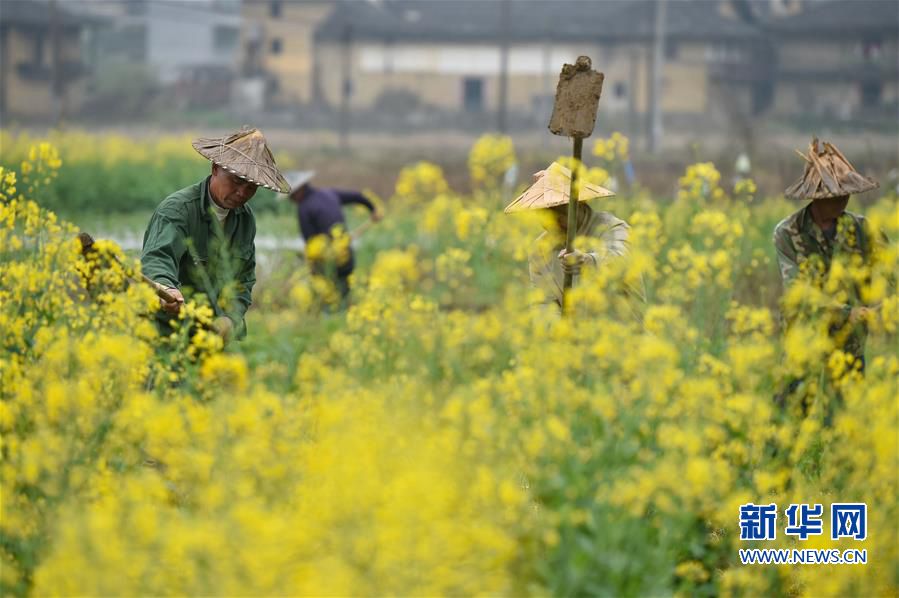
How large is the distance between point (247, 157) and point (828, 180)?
8.84ft

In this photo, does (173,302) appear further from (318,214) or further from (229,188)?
(318,214)

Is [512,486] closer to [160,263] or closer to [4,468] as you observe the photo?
[4,468]

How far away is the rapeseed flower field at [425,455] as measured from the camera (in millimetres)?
3365

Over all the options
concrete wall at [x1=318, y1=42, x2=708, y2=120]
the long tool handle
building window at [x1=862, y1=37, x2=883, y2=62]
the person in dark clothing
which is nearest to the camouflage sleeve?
the long tool handle

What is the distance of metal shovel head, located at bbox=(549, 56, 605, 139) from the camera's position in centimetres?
554

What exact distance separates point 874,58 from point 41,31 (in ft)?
76.6

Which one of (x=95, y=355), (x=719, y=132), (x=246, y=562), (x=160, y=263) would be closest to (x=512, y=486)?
(x=246, y=562)

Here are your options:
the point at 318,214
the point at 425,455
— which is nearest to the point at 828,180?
the point at 425,455

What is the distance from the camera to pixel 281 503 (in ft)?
12.4

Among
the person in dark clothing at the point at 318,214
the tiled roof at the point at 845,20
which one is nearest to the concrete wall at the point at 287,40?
the tiled roof at the point at 845,20

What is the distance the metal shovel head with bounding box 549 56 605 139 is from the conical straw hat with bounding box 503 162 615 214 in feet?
1.05

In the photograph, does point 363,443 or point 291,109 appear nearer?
point 363,443

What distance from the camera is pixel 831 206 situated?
6316 millimetres

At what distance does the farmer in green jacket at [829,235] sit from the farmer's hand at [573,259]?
102cm
